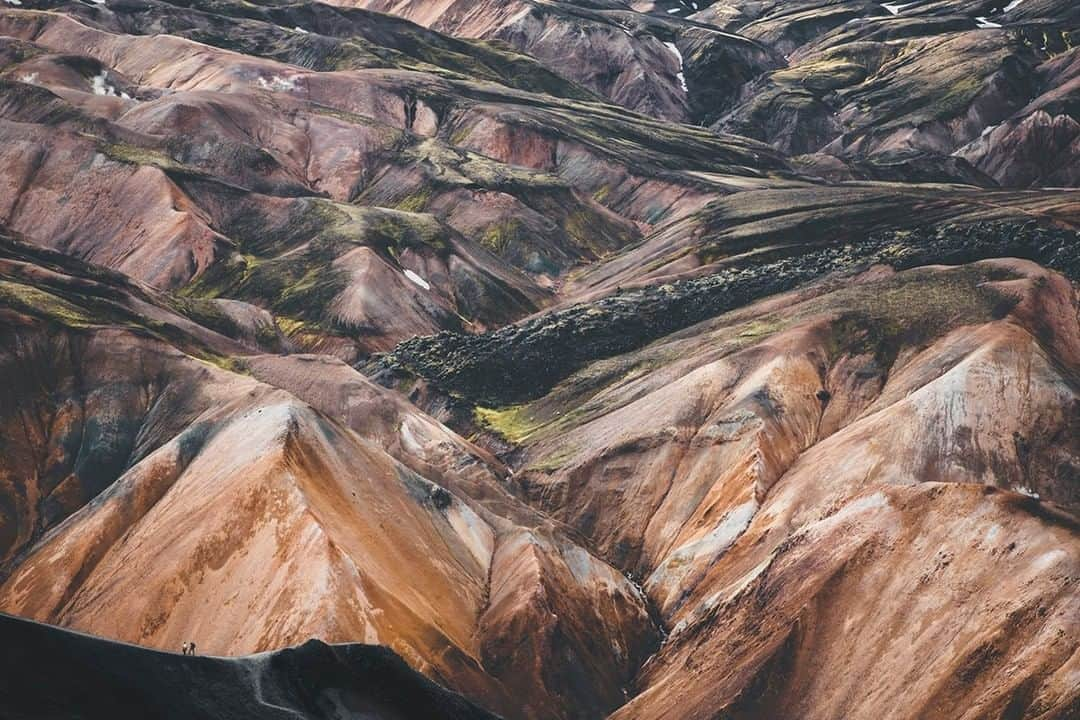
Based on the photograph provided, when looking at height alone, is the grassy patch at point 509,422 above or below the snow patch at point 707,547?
below

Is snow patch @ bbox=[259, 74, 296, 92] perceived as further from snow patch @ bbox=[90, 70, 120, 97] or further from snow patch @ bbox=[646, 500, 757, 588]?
snow patch @ bbox=[646, 500, 757, 588]

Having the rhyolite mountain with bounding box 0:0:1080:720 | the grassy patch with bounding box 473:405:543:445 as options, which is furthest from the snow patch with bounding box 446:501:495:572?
the grassy patch with bounding box 473:405:543:445

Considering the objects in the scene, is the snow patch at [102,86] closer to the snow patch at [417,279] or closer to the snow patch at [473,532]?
the snow patch at [417,279]

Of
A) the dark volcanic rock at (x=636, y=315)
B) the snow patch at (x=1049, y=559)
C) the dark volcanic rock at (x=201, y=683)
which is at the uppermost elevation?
the dark volcanic rock at (x=201, y=683)

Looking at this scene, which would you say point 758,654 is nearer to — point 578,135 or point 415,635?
point 415,635

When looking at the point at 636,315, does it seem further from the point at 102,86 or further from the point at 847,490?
the point at 102,86

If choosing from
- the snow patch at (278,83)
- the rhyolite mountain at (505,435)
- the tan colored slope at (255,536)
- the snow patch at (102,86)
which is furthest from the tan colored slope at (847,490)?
the snow patch at (278,83)
